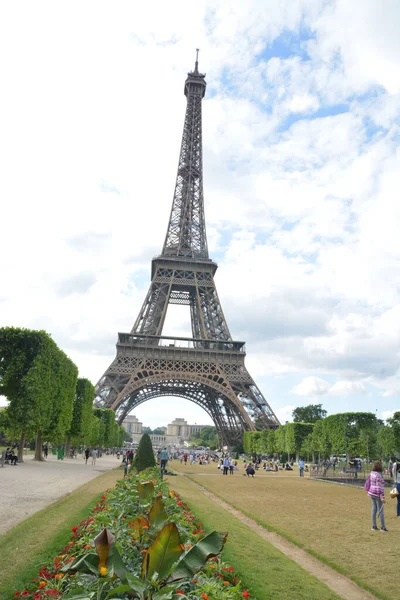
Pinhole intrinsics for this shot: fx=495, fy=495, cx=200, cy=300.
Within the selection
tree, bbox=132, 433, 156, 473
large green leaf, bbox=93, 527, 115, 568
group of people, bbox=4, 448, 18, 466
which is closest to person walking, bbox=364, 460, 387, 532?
large green leaf, bbox=93, 527, 115, 568

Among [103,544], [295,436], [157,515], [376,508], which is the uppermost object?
[157,515]

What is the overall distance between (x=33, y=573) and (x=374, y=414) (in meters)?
42.9

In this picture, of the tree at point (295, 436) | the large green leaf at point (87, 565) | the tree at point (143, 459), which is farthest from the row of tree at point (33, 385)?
the large green leaf at point (87, 565)

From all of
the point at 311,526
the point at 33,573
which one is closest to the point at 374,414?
the point at 311,526

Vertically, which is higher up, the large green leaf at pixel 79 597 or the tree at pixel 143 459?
the large green leaf at pixel 79 597

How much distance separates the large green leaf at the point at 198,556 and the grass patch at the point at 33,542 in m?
3.92

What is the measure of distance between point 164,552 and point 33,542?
24.1ft

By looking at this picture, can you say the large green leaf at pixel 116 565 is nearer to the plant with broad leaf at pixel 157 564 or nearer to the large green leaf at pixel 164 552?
the plant with broad leaf at pixel 157 564

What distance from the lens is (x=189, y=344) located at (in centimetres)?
6650

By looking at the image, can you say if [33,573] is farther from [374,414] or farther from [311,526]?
[374,414]

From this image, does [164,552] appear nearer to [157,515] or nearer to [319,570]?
[157,515]

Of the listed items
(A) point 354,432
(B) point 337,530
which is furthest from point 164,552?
(A) point 354,432

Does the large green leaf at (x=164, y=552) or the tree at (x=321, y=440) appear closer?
the large green leaf at (x=164, y=552)

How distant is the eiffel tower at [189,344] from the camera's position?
60.6 metres
